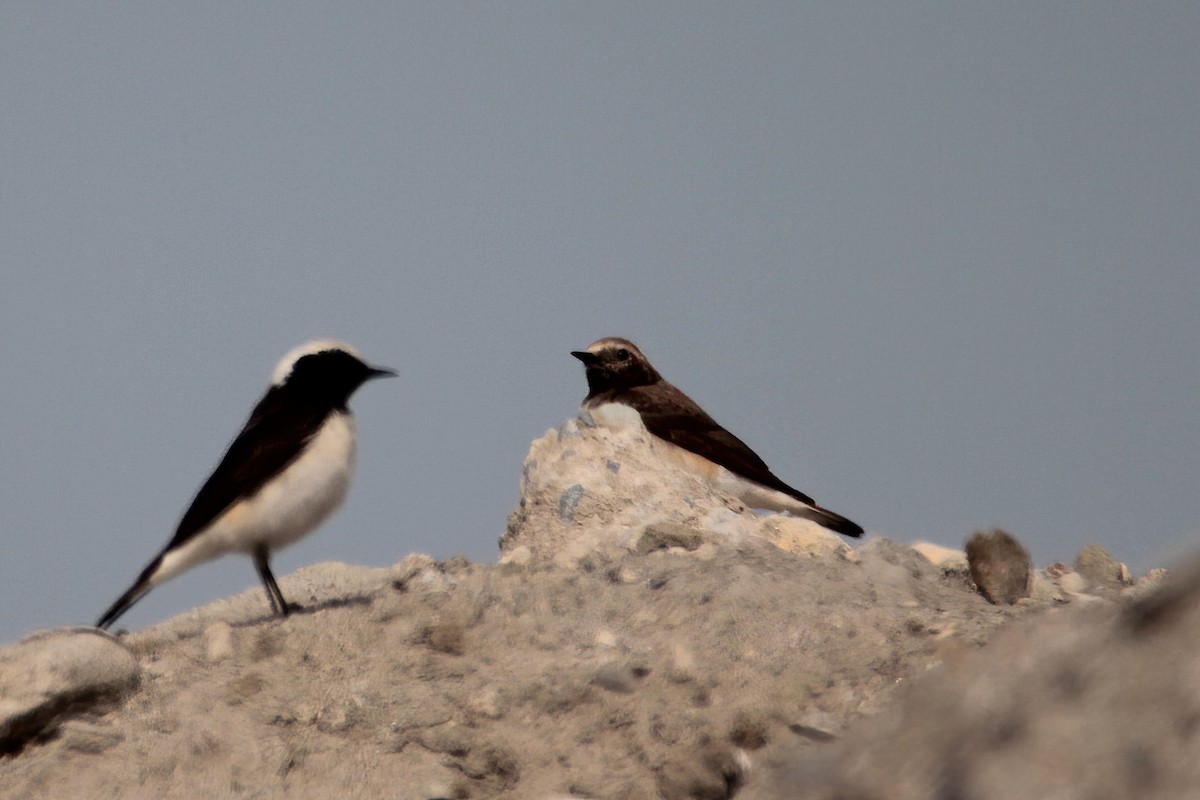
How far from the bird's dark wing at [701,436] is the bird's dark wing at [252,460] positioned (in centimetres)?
356

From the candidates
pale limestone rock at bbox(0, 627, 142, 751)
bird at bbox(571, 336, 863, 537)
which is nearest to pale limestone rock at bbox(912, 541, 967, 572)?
bird at bbox(571, 336, 863, 537)

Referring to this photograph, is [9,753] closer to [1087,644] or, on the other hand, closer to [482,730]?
[482,730]

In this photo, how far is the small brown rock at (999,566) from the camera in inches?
273

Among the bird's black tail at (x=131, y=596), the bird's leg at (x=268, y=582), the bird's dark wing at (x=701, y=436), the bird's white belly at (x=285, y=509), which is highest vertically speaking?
the bird's dark wing at (x=701, y=436)

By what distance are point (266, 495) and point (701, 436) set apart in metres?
4.19

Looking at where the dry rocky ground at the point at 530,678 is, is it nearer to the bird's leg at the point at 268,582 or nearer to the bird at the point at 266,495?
the bird's leg at the point at 268,582

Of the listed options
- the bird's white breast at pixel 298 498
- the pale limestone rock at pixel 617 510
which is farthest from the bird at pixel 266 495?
the pale limestone rock at pixel 617 510

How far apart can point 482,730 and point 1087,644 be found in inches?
124

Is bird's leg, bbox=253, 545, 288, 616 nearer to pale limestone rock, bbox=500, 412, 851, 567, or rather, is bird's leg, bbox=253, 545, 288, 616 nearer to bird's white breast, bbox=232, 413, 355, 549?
bird's white breast, bbox=232, 413, 355, 549

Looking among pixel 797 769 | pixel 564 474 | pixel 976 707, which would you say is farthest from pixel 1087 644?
pixel 564 474

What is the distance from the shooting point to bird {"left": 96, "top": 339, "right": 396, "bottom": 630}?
7578 millimetres

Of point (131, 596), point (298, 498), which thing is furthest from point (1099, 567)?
point (131, 596)

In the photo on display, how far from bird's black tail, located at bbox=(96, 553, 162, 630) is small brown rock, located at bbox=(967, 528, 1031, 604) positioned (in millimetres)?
4414

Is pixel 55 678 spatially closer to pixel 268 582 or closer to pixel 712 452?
pixel 268 582
